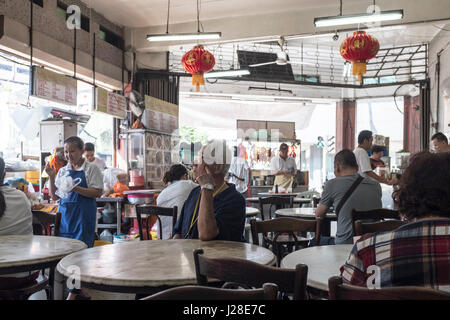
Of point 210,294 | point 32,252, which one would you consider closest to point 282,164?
point 32,252

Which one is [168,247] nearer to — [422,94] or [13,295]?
[13,295]

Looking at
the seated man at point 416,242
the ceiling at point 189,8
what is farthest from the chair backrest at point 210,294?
the ceiling at point 189,8

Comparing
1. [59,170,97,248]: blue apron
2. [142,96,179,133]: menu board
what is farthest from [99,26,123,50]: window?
[59,170,97,248]: blue apron

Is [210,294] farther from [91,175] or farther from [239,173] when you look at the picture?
[239,173]

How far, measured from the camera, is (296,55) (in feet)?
38.5

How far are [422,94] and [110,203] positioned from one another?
7550 mm

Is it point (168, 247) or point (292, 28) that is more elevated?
point (292, 28)

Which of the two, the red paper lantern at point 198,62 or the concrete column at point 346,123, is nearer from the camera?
the red paper lantern at point 198,62

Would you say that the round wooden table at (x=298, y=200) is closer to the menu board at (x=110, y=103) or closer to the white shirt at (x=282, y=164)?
the white shirt at (x=282, y=164)

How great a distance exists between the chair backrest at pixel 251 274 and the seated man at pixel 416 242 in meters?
0.23

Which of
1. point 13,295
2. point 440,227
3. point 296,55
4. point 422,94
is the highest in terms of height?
point 296,55

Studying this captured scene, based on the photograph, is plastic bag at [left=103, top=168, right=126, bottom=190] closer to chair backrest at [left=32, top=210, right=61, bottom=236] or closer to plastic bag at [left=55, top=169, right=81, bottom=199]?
plastic bag at [left=55, top=169, right=81, bottom=199]

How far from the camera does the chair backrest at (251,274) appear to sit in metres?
1.32
